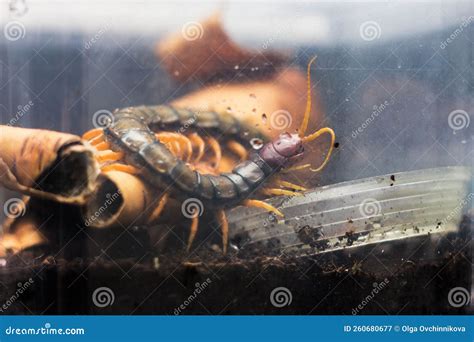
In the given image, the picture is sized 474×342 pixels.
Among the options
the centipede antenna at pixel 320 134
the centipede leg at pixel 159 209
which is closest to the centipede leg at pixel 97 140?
the centipede leg at pixel 159 209

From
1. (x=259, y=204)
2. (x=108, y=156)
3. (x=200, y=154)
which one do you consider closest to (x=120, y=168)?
(x=108, y=156)

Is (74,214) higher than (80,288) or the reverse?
higher

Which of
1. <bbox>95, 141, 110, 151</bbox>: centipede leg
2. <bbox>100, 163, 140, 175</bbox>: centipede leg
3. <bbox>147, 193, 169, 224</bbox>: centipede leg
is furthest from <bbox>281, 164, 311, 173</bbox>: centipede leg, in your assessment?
<bbox>95, 141, 110, 151</bbox>: centipede leg

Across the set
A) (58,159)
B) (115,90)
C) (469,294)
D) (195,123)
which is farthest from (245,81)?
(469,294)

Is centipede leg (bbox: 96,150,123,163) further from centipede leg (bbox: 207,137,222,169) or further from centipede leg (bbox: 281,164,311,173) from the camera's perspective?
centipede leg (bbox: 281,164,311,173)

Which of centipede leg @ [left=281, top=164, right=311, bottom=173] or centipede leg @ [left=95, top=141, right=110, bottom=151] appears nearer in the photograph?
centipede leg @ [left=95, top=141, right=110, bottom=151]

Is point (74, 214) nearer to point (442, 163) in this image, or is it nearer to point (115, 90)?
point (115, 90)

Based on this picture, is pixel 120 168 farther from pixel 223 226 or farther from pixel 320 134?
pixel 320 134
